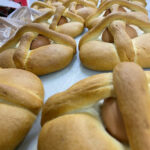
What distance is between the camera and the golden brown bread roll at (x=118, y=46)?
1.09 metres

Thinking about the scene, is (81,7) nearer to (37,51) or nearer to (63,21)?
(63,21)

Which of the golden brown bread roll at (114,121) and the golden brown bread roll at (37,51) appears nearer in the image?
the golden brown bread roll at (114,121)

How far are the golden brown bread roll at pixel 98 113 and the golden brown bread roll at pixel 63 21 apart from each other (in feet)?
3.36

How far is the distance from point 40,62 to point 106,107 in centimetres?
71

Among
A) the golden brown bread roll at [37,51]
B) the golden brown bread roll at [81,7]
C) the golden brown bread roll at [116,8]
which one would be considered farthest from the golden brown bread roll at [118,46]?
the golden brown bread roll at [81,7]

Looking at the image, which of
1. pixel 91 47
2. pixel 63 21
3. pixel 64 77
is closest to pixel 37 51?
pixel 64 77

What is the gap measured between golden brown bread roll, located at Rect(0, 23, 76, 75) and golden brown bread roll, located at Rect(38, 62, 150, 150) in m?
0.51

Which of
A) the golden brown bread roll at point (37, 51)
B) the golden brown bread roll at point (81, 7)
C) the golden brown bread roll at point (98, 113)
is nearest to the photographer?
the golden brown bread roll at point (98, 113)

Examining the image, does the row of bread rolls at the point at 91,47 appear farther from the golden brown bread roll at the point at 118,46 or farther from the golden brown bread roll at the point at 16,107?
the golden brown bread roll at the point at 16,107

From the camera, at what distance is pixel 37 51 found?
1261mm

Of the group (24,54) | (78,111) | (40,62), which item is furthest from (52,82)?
(78,111)

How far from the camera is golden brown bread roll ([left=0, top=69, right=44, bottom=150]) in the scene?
31.0 inches

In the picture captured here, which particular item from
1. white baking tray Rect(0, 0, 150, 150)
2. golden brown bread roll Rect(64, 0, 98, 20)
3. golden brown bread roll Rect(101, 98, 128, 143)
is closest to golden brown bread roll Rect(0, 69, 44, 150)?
white baking tray Rect(0, 0, 150, 150)

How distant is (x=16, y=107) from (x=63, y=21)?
119cm
